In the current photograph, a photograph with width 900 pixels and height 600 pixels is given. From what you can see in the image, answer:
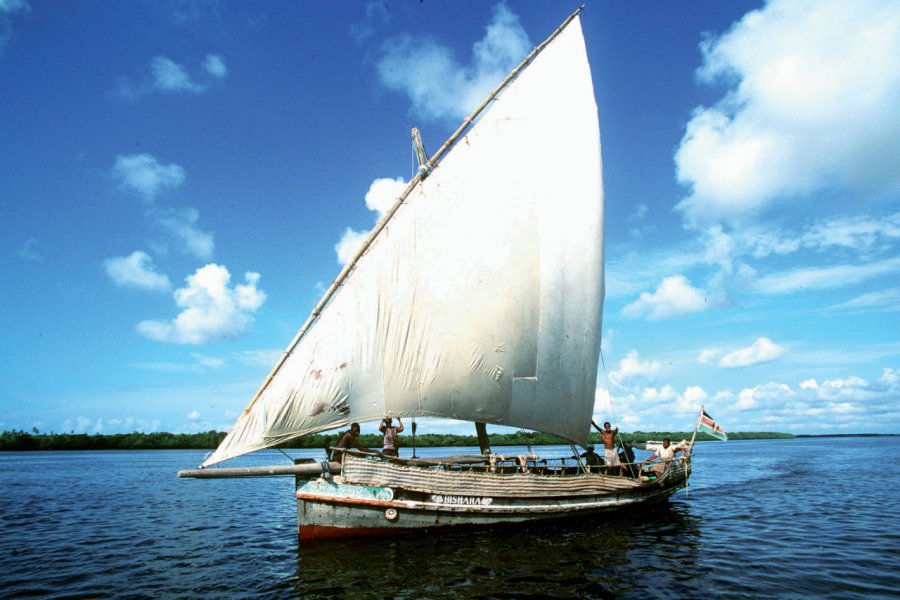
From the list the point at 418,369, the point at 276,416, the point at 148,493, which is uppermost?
the point at 418,369

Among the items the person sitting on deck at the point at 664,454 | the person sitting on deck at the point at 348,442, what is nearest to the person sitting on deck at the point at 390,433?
the person sitting on deck at the point at 348,442

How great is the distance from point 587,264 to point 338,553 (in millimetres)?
12891

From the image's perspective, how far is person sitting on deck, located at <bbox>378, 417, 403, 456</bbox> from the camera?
1560cm

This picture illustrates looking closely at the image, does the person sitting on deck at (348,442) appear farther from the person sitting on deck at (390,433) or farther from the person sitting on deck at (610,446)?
the person sitting on deck at (610,446)

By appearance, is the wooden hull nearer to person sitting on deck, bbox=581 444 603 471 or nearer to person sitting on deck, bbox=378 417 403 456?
person sitting on deck, bbox=378 417 403 456

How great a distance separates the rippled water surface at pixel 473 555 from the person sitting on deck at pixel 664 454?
182 centimetres

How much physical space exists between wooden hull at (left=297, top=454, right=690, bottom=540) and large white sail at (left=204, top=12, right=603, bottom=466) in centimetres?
179

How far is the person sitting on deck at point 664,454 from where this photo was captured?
22031 millimetres

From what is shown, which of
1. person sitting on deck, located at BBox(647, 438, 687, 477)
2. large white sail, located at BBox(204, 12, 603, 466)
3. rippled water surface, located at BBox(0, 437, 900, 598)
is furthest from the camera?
person sitting on deck, located at BBox(647, 438, 687, 477)

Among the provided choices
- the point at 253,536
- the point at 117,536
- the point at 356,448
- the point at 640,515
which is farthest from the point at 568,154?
the point at 117,536

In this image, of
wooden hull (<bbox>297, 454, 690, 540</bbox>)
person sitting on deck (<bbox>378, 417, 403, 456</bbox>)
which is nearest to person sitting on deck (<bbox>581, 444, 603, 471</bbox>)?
wooden hull (<bbox>297, 454, 690, 540</bbox>)

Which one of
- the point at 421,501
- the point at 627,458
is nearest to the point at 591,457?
the point at 627,458

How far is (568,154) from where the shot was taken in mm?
19828

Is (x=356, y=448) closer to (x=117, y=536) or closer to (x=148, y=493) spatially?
(x=117, y=536)
